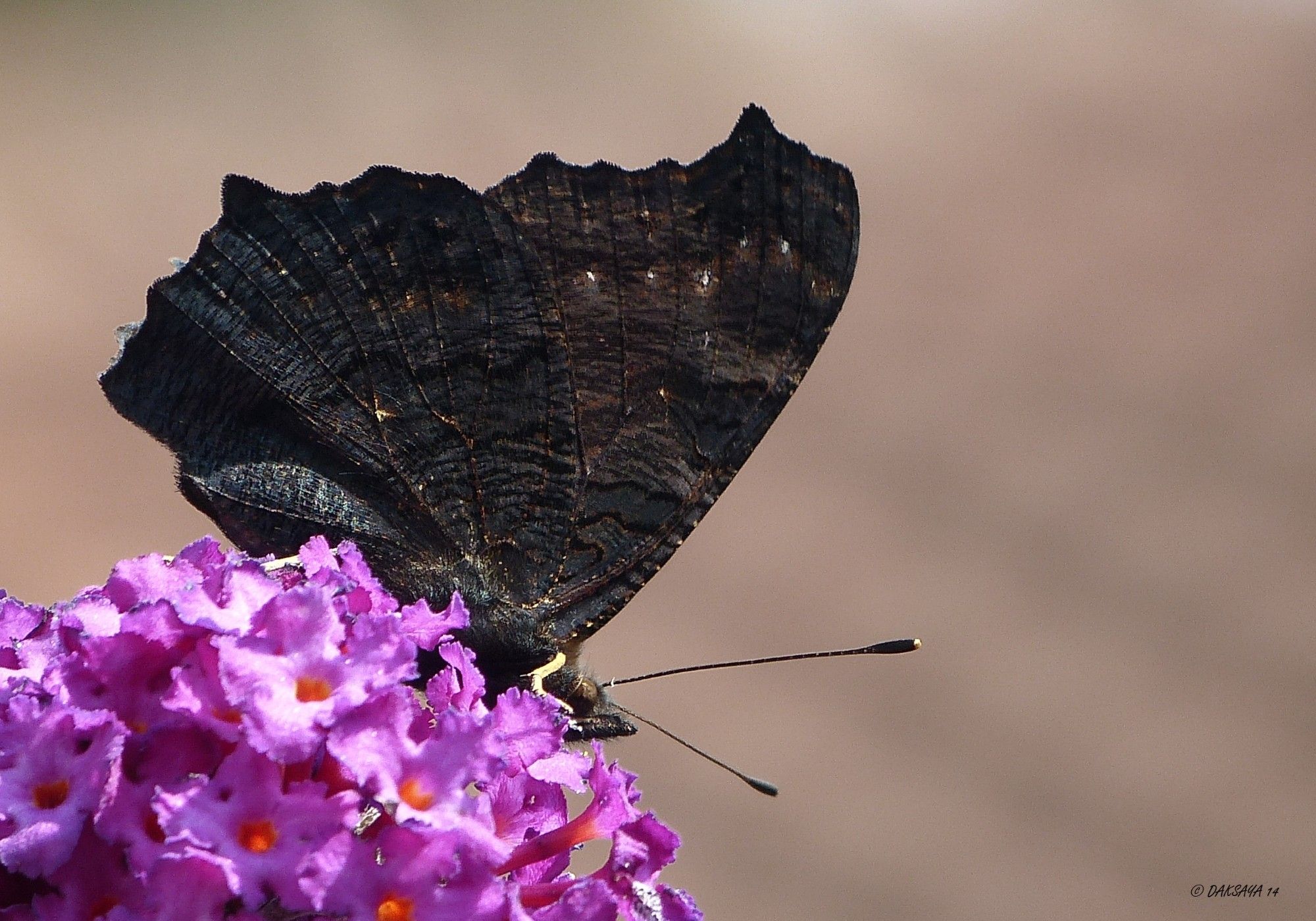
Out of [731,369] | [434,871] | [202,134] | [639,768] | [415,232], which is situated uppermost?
[202,134]

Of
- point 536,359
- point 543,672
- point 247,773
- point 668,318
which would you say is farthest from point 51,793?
point 668,318

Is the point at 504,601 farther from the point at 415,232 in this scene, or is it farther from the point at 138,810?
the point at 138,810

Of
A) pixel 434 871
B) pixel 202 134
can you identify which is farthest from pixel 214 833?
pixel 202 134

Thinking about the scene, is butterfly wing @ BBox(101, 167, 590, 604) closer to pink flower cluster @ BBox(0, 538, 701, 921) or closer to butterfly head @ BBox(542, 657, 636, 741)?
butterfly head @ BBox(542, 657, 636, 741)

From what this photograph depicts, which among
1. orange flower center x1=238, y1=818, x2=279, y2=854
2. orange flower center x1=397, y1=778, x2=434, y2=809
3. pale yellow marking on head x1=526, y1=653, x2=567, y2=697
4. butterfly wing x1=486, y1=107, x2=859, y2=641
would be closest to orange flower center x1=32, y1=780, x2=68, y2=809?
orange flower center x1=238, y1=818, x2=279, y2=854

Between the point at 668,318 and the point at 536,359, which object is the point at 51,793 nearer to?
the point at 536,359

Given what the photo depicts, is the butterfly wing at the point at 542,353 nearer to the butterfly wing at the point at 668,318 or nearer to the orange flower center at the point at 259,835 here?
the butterfly wing at the point at 668,318

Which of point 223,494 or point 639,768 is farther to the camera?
point 639,768
